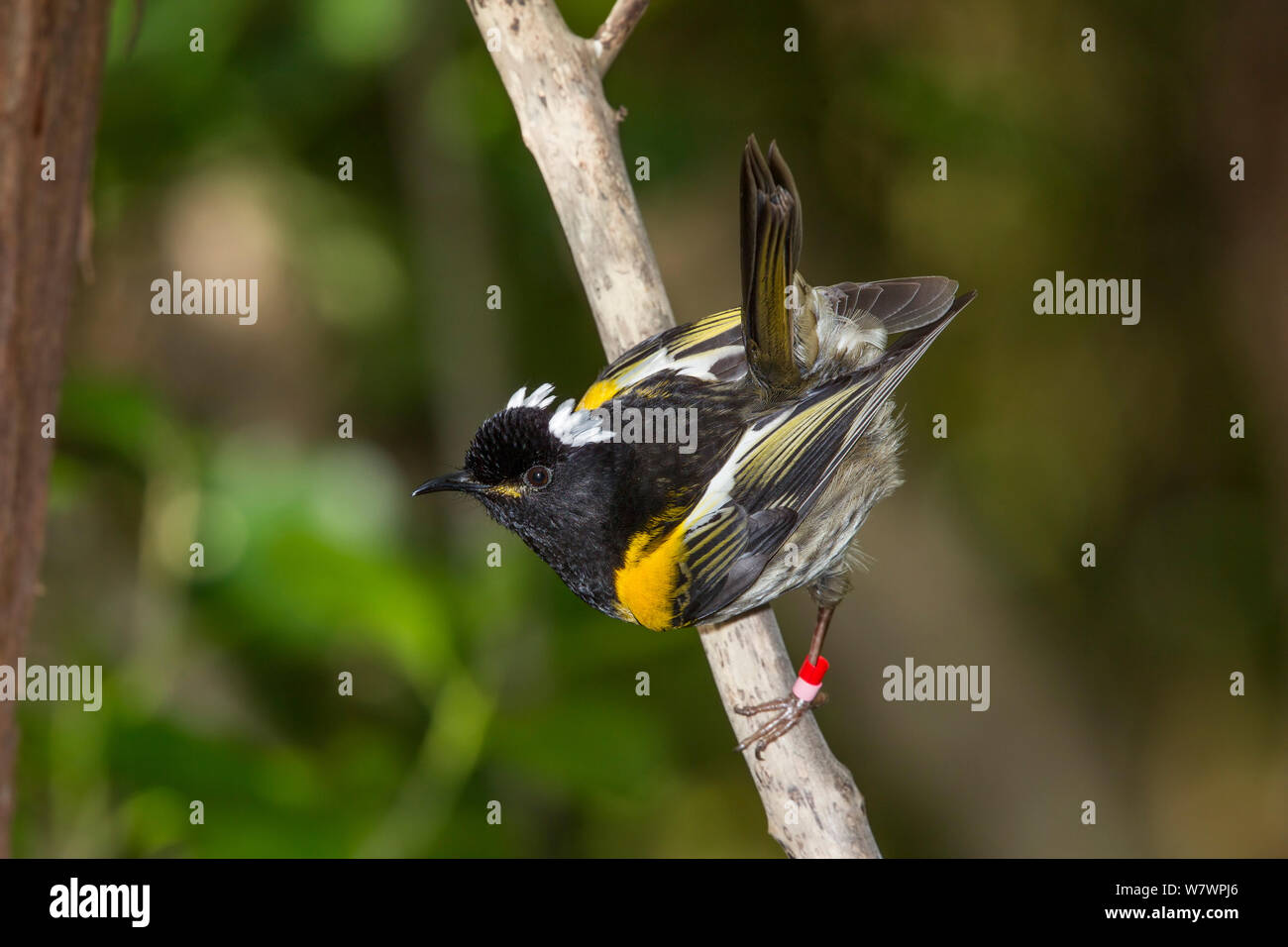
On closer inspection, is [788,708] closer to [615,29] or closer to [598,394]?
[598,394]

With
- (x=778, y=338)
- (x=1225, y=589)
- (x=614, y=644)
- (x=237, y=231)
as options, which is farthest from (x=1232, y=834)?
(x=237, y=231)

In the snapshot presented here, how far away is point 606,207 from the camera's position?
2.29 metres

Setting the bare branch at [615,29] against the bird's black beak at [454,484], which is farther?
the bare branch at [615,29]

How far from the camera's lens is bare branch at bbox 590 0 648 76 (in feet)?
7.31

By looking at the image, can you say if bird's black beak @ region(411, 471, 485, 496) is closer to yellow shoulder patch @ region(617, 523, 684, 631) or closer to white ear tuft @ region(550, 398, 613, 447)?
white ear tuft @ region(550, 398, 613, 447)

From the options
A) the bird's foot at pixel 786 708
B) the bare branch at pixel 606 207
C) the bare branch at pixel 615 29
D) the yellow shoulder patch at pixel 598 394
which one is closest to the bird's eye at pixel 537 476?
the yellow shoulder patch at pixel 598 394

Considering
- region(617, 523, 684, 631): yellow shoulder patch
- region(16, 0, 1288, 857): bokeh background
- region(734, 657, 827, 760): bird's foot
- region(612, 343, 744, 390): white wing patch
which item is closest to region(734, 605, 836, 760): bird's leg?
region(734, 657, 827, 760): bird's foot

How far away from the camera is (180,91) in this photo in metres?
3.16

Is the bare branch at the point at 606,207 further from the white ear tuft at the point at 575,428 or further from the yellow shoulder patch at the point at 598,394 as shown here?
the white ear tuft at the point at 575,428

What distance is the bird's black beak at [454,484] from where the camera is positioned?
2.12m

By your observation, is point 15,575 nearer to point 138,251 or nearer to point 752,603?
point 752,603

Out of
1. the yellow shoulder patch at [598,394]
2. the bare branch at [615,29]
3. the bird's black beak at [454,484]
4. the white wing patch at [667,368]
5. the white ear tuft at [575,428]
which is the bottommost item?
the bird's black beak at [454,484]

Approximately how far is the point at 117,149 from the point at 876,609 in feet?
9.24

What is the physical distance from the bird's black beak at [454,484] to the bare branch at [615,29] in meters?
0.82
